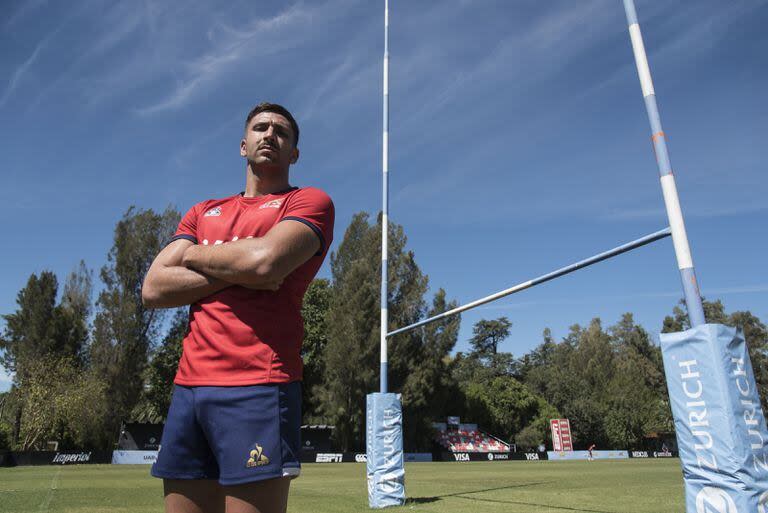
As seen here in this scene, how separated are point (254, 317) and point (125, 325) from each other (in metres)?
30.9

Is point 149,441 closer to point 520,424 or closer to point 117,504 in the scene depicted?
point 117,504

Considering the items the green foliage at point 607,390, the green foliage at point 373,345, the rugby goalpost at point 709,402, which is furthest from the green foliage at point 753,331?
the rugby goalpost at point 709,402

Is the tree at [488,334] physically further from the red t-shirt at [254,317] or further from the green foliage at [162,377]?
the red t-shirt at [254,317]

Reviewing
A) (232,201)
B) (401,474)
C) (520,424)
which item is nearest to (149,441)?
(401,474)

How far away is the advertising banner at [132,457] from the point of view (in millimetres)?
26133

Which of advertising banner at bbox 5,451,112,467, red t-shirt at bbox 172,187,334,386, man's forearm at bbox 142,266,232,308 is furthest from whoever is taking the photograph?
advertising banner at bbox 5,451,112,467

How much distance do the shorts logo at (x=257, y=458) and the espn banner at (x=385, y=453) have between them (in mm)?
7752

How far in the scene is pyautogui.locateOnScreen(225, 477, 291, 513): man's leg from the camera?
1364 millimetres

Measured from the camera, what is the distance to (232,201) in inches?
76.5

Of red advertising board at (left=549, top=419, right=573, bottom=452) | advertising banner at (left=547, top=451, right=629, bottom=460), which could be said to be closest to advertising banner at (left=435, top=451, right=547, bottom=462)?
advertising banner at (left=547, top=451, right=629, bottom=460)

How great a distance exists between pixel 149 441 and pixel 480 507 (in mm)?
26402

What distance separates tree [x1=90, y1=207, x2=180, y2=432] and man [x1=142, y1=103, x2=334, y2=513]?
29987 millimetres

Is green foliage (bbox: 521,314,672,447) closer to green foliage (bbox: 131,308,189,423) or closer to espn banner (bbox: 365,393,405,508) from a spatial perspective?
green foliage (bbox: 131,308,189,423)

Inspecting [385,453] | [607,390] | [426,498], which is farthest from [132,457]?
[607,390]
